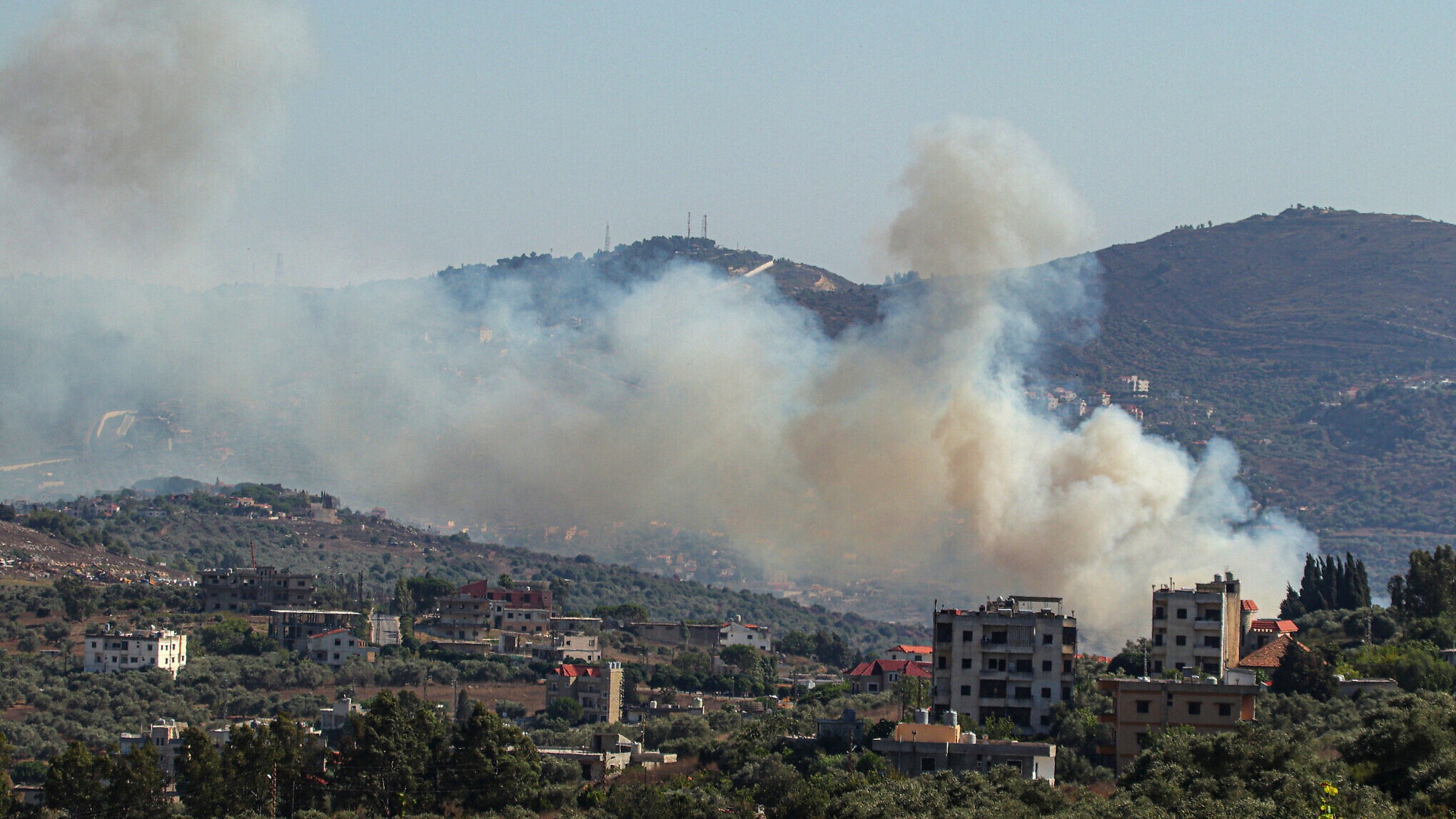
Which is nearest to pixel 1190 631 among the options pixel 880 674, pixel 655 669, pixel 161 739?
pixel 880 674

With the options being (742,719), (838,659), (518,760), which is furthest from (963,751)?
(838,659)

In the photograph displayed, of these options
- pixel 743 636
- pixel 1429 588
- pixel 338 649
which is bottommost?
pixel 338 649

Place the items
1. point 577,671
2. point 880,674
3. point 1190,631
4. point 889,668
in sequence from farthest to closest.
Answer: point 577,671 → point 889,668 → point 880,674 → point 1190,631

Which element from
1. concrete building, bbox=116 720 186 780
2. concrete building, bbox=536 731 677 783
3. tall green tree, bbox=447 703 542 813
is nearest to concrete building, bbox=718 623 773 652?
concrete building, bbox=536 731 677 783

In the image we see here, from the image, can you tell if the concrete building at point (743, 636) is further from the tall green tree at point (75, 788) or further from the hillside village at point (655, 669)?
the tall green tree at point (75, 788)

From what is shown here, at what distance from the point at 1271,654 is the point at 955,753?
16998mm

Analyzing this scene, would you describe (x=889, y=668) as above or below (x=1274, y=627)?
below

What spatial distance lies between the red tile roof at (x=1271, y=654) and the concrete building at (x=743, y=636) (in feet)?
175

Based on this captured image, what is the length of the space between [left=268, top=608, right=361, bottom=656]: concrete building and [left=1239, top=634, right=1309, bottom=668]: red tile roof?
5117cm

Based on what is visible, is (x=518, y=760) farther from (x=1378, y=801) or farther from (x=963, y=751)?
(x=1378, y=801)

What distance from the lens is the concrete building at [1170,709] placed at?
2430 inches

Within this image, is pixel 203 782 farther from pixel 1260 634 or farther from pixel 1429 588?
pixel 1429 588

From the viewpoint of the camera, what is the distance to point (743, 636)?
12812 centimetres

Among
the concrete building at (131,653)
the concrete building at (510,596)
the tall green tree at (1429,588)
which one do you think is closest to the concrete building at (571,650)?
the concrete building at (510,596)
